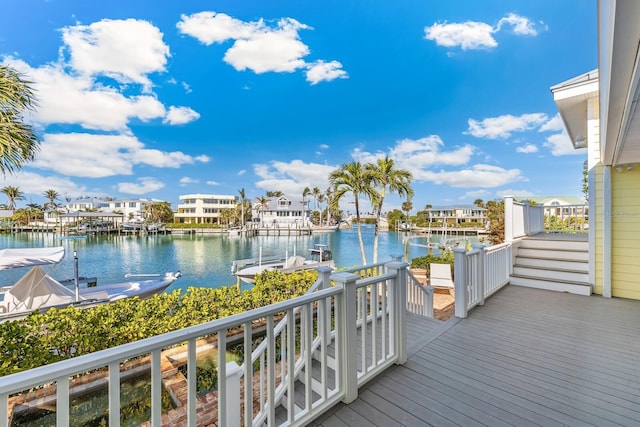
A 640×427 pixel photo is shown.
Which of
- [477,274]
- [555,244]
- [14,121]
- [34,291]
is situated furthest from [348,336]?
[34,291]

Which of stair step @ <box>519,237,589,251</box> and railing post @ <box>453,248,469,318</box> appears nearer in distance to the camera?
railing post @ <box>453,248,469,318</box>

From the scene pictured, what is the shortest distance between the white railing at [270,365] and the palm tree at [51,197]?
231 feet

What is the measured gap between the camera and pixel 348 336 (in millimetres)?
1991

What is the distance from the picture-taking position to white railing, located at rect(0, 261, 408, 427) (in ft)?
2.96

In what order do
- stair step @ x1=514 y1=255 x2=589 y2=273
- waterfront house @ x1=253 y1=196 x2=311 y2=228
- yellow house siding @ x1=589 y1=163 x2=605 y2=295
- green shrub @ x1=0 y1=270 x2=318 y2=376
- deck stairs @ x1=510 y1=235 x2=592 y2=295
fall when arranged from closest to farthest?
green shrub @ x1=0 y1=270 x2=318 y2=376 < yellow house siding @ x1=589 y1=163 x2=605 y2=295 < deck stairs @ x1=510 y1=235 x2=592 y2=295 < stair step @ x1=514 y1=255 x2=589 y2=273 < waterfront house @ x1=253 y1=196 x2=311 y2=228

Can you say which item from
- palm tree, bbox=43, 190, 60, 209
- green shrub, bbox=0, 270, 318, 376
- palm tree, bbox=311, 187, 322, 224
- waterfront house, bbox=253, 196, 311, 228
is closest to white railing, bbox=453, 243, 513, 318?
green shrub, bbox=0, 270, 318, 376

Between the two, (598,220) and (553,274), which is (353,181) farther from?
(598,220)

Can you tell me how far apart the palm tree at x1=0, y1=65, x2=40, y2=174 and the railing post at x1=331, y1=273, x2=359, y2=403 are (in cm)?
612

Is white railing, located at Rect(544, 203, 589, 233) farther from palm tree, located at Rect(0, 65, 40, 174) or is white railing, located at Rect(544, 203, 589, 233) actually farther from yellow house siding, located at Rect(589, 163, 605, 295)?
palm tree, located at Rect(0, 65, 40, 174)

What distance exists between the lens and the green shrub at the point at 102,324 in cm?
323

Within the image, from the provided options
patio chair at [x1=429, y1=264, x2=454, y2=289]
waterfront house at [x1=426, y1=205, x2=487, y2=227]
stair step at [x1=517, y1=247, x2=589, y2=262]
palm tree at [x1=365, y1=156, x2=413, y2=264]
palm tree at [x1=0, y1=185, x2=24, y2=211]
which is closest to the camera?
stair step at [x1=517, y1=247, x2=589, y2=262]

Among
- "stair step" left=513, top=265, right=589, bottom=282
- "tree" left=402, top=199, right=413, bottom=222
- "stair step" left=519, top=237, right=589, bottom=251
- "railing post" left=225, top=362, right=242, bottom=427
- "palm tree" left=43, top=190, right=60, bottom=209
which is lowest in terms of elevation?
"stair step" left=513, top=265, right=589, bottom=282

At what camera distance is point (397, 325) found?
2.59m

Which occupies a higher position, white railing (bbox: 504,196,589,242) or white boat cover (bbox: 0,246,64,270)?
white railing (bbox: 504,196,589,242)
